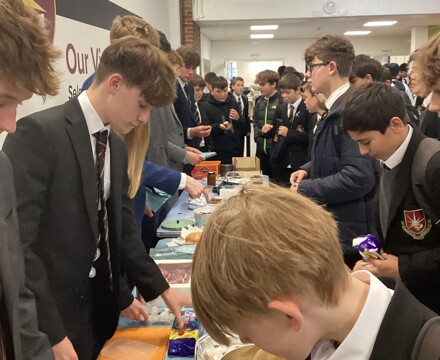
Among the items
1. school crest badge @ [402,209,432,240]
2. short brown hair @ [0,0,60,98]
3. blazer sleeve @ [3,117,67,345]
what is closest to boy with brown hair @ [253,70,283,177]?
school crest badge @ [402,209,432,240]

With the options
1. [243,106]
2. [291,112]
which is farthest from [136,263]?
[243,106]

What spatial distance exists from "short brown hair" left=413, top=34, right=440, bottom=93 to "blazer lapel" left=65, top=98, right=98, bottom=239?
4.06ft

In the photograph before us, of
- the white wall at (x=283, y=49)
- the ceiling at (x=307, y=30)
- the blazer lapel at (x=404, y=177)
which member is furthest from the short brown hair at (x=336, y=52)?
the white wall at (x=283, y=49)

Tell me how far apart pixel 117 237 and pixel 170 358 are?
47cm

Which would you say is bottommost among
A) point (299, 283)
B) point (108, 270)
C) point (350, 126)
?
point (108, 270)

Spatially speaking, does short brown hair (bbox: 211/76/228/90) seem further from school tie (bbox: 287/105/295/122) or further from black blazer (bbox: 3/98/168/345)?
black blazer (bbox: 3/98/168/345)

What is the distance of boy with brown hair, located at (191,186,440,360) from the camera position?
79cm

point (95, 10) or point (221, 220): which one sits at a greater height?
point (95, 10)

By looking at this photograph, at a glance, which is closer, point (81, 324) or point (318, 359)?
point (318, 359)

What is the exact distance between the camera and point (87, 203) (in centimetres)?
146

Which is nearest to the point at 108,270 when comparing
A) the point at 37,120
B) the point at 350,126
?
the point at 37,120

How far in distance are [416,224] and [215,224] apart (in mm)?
1066

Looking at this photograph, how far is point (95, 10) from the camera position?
386cm

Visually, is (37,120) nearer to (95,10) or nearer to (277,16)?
(95,10)
